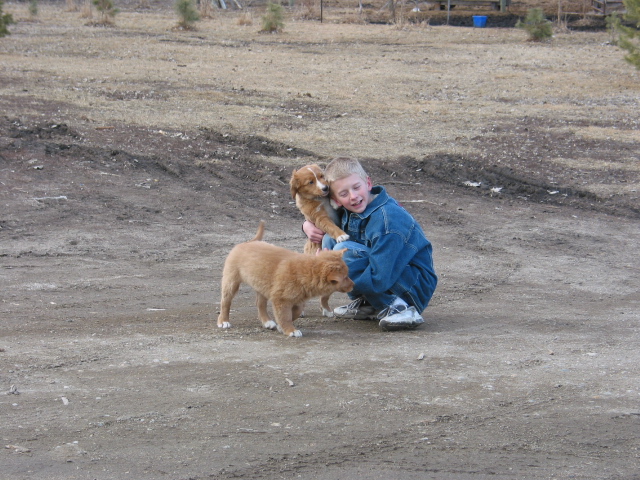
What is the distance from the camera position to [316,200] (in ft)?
22.5

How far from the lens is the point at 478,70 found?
862 inches

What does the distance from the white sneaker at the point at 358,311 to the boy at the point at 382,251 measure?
8.7 inches

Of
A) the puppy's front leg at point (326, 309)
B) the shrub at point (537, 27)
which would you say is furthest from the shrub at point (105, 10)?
the puppy's front leg at point (326, 309)

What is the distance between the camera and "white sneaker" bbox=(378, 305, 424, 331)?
6.32 meters

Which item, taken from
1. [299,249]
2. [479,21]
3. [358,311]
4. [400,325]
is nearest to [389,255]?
[400,325]

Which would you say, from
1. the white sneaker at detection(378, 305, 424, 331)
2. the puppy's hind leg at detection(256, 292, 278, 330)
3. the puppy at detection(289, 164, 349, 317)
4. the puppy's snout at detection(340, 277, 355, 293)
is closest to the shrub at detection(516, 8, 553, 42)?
the puppy at detection(289, 164, 349, 317)

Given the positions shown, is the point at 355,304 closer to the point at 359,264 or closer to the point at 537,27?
the point at 359,264

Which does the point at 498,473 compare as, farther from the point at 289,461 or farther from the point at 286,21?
the point at 286,21

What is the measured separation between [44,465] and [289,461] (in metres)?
1.15

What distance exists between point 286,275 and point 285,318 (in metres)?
0.34

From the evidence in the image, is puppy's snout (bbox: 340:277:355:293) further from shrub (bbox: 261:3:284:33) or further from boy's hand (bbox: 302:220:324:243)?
shrub (bbox: 261:3:284:33)

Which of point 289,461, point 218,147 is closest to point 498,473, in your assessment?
point 289,461

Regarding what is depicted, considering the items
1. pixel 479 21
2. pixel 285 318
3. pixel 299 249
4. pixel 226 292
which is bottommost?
pixel 299 249

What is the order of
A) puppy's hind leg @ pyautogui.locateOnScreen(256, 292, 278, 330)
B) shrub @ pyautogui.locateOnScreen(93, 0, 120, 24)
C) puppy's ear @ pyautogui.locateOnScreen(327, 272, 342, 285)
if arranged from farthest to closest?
shrub @ pyautogui.locateOnScreen(93, 0, 120, 24)
puppy's hind leg @ pyautogui.locateOnScreen(256, 292, 278, 330)
puppy's ear @ pyautogui.locateOnScreen(327, 272, 342, 285)
